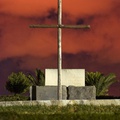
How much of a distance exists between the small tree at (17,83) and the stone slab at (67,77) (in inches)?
977

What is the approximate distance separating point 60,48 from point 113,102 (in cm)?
431

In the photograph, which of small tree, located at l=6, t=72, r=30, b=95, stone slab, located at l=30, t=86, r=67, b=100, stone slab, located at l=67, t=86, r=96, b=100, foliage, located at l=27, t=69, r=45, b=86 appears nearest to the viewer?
stone slab, located at l=30, t=86, r=67, b=100

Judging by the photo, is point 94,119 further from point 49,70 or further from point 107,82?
point 107,82

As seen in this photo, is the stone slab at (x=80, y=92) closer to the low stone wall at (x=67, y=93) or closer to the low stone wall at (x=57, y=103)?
the low stone wall at (x=67, y=93)

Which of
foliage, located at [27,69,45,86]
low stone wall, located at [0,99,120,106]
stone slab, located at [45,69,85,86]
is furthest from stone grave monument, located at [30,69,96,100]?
foliage, located at [27,69,45,86]

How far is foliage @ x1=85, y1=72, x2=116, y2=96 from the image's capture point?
162 feet

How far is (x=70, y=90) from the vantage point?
3397cm

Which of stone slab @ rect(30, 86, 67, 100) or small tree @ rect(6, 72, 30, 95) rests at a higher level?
small tree @ rect(6, 72, 30, 95)

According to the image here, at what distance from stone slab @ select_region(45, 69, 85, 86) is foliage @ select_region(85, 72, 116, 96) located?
14.6 meters

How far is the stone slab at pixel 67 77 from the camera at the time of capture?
34.2 metres

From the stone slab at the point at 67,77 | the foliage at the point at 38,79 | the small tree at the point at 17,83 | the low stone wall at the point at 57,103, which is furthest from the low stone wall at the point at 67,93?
the small tree at the point at 17,83

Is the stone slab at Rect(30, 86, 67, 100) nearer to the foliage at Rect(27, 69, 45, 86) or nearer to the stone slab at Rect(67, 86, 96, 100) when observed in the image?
the stone slab at Rect(67, 86, 96, 100)

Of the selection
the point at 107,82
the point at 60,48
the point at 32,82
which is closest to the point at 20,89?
the point at 32,82

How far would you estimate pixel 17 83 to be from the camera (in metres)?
59.7
